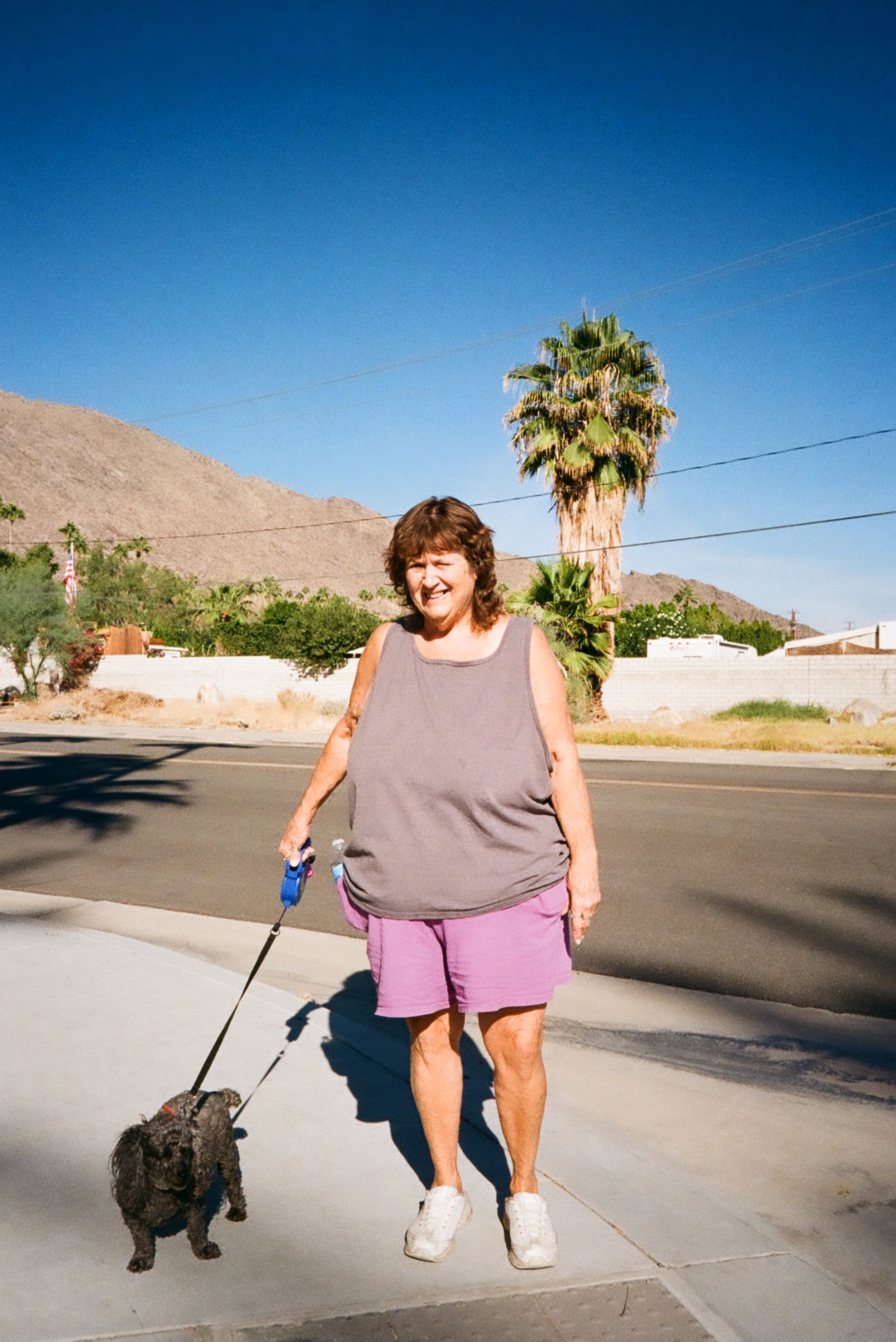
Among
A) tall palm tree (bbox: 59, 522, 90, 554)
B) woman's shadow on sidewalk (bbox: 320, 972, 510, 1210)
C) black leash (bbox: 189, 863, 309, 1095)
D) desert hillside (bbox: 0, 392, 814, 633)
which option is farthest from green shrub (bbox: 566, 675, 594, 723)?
desert hillside (bbox: 0, 392, 814, 633)

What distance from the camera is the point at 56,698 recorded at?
3541cm

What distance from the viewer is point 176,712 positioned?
33.0 meters

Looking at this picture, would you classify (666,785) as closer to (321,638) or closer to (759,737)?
(759,737)

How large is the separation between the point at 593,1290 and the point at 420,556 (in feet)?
6.26

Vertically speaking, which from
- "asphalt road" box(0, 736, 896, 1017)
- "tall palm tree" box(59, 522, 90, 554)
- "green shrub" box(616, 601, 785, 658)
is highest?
"tall palm tree" box(59, 522, 90, 554)

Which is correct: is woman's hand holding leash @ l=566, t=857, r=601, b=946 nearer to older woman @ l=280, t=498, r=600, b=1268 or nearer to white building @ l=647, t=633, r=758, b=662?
older woman @ l=280, t=498, r=600, b=1268

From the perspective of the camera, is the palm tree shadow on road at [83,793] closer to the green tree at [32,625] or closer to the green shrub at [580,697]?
the green shrub at [580,697]

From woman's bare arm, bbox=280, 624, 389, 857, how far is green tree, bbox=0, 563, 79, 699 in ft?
114

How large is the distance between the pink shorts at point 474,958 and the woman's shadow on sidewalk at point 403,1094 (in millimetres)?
699

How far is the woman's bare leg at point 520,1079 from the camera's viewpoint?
2.67 m

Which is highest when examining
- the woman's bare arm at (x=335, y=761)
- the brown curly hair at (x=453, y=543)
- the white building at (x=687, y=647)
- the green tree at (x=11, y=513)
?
the green tree at (x=11, y=513)

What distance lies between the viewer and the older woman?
2.61 meters

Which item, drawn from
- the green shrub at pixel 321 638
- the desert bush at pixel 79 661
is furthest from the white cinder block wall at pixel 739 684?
the desert bush at pixel 79 661

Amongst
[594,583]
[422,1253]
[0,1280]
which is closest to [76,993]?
[0,1280]
